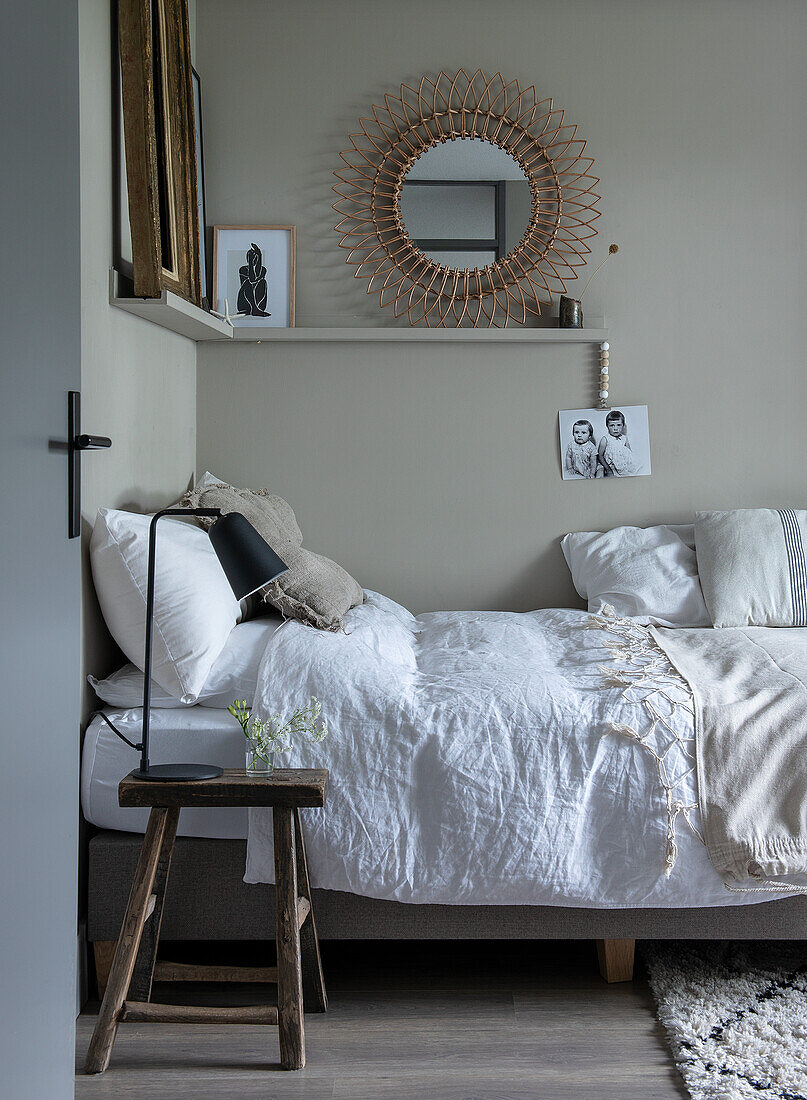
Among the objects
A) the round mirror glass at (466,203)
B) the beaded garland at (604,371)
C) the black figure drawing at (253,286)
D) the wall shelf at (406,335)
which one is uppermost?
the round mirror glass at (466,203)

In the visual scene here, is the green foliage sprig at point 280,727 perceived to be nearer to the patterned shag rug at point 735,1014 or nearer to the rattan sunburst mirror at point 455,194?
the patterned shag rug at point 735,1014

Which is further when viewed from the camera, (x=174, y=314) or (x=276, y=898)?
(x=174, y=314)

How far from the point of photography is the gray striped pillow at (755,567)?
2.70 metres

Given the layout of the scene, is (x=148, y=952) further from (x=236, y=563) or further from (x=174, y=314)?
(x=174, y=314)

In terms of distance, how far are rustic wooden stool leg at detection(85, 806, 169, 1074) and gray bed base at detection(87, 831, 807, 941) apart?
0.15 m

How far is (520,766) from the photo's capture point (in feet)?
6.02

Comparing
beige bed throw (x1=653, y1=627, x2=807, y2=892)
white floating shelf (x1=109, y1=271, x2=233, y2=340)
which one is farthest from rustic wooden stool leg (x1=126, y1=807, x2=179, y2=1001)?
white floating shelf (x1=109, y1=271, x2=233, y2=340)

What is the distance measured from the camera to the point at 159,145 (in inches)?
89.9

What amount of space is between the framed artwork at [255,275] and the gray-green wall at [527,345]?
0.05 m

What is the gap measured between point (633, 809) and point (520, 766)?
22 centimetres

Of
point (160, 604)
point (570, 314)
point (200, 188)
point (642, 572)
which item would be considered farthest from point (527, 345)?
point (160, 604)

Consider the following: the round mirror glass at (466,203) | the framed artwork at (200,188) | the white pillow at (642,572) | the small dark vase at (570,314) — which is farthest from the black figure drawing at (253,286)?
the white pillow at (642,572)

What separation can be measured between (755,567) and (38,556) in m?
2.23

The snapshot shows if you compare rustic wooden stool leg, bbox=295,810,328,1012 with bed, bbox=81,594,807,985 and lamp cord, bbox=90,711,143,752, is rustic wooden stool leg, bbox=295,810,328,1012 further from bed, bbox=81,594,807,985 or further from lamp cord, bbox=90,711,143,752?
lamp cord, bbox=90,711,143,752
